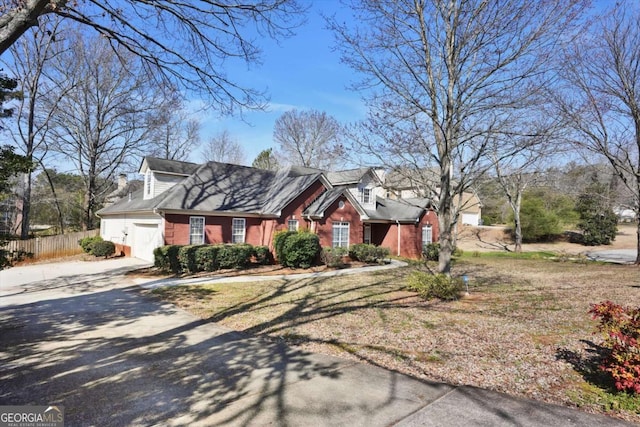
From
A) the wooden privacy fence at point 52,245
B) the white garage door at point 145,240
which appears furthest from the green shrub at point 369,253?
the wooden privacy fence at point 52,245

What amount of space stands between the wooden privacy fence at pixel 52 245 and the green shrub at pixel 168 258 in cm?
835

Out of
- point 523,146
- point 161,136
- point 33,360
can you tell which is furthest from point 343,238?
point 161,136

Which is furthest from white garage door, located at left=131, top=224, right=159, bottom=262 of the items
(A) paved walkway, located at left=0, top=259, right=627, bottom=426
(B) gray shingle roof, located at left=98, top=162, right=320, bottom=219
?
(A) paved walkway, located at left=0, top=259, right=627, bottom=426

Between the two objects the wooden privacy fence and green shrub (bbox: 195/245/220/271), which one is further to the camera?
the wooden privacy fence

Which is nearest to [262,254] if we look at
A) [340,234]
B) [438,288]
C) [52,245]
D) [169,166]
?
[340,234]

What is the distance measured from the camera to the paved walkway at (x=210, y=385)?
12.7ft

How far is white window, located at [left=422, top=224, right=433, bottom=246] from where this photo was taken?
79.4ft

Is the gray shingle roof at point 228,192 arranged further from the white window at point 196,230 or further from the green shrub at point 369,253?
the green shrub at point 369,253

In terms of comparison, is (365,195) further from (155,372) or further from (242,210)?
(155,372)

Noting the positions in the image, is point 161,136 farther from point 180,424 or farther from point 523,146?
point 180,424

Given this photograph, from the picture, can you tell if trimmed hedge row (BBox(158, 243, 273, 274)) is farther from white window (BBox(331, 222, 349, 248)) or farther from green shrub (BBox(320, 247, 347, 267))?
white window (BBox(331, 222, 349, 248))

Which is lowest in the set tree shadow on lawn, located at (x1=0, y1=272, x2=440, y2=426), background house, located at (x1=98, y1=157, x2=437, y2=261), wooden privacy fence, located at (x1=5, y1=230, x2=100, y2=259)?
tree shadow on lawn, located at (x1=0, y1=272, x2=440, y2=426)

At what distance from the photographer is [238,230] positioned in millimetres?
19438

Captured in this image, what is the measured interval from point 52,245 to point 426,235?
23938 millimetres
